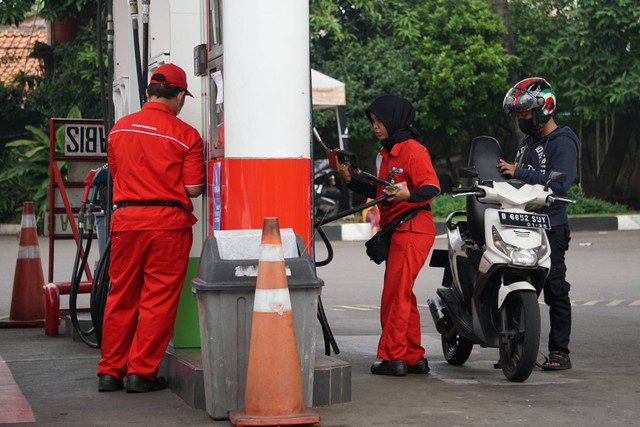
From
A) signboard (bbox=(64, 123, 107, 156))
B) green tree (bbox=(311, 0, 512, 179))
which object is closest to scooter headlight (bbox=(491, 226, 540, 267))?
signboard (bbox=(64, 123, 107, 156))

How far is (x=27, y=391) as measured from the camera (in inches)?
281

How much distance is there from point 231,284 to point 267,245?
12.2 inches

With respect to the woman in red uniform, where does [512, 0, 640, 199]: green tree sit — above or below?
above

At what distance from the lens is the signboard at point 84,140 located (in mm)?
10312

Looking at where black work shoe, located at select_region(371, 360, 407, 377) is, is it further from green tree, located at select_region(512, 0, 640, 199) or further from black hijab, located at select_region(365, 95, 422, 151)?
green tree, located at select_region(512, 0, 640, 199)

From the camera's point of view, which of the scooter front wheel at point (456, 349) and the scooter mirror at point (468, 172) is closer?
the scooter mirror at point (468, 172)

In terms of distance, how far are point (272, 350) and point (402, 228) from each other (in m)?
1.98

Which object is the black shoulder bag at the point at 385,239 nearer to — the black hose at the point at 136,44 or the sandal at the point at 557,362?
the sandal at the point at 557,362

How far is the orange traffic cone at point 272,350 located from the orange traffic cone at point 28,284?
202 inches

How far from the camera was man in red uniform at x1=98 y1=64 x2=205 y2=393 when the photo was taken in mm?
6867

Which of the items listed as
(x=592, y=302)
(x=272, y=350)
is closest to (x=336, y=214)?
(x=272, y=350)

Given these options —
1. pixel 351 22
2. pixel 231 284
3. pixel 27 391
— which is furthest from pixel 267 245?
pixel 351 22

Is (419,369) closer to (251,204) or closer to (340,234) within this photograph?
(251,204)

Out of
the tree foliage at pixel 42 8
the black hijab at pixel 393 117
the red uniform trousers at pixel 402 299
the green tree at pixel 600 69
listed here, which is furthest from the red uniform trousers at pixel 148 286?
the green tree at pixel 600 69
